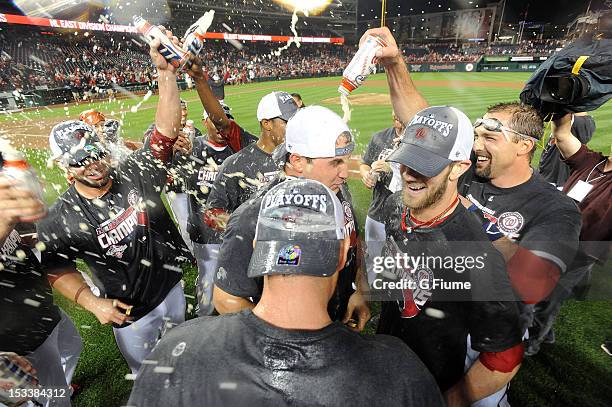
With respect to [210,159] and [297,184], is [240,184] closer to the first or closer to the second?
[210,159]

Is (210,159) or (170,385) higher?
(170,385)

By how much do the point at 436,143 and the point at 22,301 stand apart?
317 centimetres

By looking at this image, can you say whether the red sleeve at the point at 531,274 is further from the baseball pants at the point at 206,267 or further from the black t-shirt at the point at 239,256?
the baseball pants at the point at 206,267

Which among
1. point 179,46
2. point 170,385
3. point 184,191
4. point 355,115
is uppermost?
point 179,46

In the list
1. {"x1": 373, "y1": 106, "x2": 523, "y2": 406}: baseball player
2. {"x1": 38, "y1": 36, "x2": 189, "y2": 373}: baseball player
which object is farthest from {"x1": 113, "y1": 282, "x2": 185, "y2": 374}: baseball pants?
{"x1": 373, "y1": 106, "x2": 523, "y2": 406}: baseball player

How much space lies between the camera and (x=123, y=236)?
3035 millimetres

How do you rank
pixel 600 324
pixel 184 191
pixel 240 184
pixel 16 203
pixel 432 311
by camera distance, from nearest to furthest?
pixel 16 203 < pixel 432 311 < pixel 240 184 < pixel 600 324 < pixel 184 191

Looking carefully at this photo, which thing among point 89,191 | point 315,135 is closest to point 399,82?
point 315,135

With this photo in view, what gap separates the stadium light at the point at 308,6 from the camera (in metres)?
45.8

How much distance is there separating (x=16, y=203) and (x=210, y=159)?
338cm

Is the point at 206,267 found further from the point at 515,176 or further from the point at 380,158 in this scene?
the point at 515,176

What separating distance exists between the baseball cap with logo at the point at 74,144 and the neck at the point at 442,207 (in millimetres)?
2626

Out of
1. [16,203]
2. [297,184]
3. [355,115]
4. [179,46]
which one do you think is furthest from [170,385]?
[355,115]

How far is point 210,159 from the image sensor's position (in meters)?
5.18
